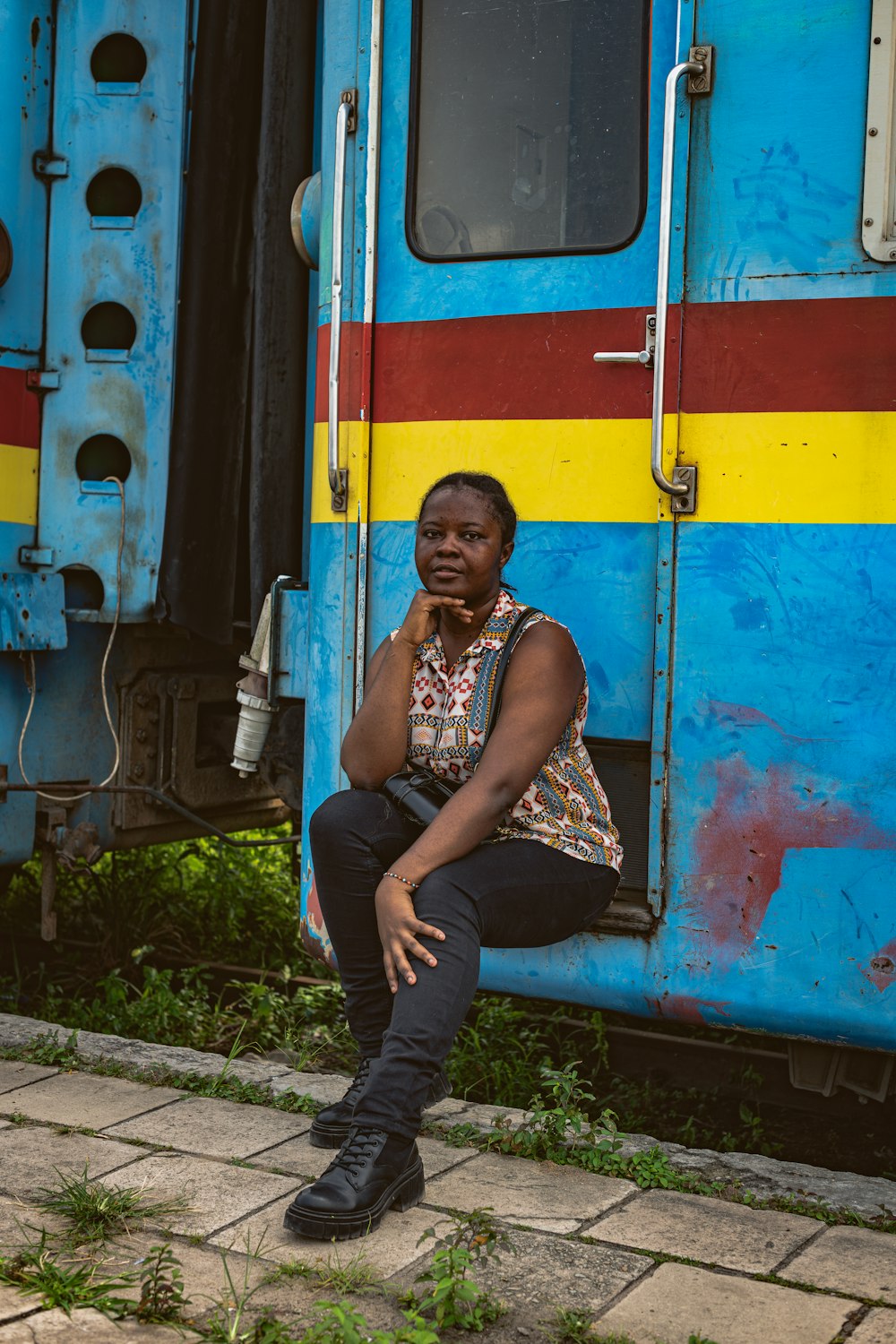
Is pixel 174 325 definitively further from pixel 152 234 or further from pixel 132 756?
pixel 132 756

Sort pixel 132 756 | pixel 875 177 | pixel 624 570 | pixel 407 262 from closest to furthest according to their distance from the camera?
1. pixel 875 177
2. pixel 624 570
3. pixel 407 262
4. pixel 132 756

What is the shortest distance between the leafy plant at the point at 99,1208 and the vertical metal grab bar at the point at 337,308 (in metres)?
1.49

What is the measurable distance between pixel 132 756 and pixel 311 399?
111cm

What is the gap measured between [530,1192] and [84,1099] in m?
1.06

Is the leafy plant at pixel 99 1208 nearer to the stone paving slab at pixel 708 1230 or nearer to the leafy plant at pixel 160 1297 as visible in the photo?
the leafy plant at pixel 160 1297

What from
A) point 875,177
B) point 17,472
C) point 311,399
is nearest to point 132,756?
point 17,472

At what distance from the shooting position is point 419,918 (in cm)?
267

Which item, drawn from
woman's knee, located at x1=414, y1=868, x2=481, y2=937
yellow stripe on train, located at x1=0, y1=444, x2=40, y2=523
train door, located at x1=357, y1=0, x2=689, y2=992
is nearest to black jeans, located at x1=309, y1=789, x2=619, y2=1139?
woman's knee, located at x1=414, y1=868, x2=481, y2=937

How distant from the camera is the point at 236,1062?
3486 mm

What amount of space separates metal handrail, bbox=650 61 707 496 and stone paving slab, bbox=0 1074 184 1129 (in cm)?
172

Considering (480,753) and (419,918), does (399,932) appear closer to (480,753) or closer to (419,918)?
(419,918)

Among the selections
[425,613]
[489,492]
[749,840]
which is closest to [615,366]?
[489,492]

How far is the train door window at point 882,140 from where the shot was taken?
2732mm

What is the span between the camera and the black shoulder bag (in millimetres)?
2887
